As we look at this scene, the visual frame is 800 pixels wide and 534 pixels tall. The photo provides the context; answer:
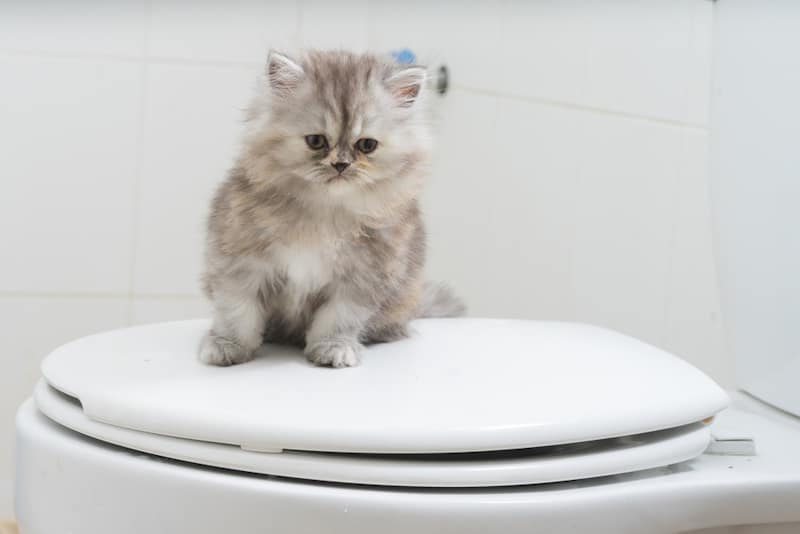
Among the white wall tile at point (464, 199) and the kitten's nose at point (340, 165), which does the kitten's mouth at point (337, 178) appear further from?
the white wall tile at point (464, 199)

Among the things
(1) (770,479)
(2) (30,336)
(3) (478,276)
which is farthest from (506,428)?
(2) (30,336)

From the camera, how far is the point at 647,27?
155cm

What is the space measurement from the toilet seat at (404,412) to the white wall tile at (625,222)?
2.41 feet

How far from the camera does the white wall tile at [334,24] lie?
1508 mm

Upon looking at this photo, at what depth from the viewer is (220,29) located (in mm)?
1467

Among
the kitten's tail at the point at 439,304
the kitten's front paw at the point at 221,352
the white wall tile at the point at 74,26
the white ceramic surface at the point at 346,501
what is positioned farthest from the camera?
the white wall tile at the point at 74,26

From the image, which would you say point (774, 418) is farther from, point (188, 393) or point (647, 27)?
point (647, 27)

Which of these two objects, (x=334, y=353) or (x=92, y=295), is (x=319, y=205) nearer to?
(x=334, y=353)

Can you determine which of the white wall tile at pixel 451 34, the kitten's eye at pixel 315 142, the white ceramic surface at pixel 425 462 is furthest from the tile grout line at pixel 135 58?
the white ceramic surface at pixel 425 462

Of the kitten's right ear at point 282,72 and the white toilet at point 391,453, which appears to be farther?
the kitten's right ear at point 282,72

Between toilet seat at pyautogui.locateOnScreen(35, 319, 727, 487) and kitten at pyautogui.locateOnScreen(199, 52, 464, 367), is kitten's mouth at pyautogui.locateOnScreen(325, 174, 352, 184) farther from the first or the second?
toilet seat at pyautogui.locateOnScreen(35, 319, 727, 487)

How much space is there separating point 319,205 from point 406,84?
17 cm

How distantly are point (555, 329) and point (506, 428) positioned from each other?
Result: 41 centimetres

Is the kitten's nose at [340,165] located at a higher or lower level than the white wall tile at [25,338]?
higher
